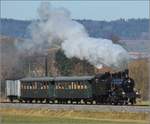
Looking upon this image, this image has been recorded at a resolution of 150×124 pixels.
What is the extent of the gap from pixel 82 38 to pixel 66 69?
5626 centimetres

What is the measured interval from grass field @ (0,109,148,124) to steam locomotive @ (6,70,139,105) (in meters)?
6.50

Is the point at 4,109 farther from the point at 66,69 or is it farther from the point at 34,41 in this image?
the point at 66,69

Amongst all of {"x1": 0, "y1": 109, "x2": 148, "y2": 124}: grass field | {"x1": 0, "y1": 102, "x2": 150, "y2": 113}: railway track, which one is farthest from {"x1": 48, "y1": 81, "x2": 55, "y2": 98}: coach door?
{"x1": 0, "y1": 109, "x2": 148, "y2": 124}: grass field

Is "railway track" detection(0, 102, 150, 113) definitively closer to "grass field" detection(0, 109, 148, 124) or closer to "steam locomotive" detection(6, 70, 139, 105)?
"grass field" detection(0, 109, 148, 124)

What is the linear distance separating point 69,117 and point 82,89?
36.1ft

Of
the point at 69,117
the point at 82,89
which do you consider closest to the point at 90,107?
the point at 69,117

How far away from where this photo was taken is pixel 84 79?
213ft

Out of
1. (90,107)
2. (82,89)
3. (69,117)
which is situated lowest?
(69,117)

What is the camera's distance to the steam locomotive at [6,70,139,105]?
202 feet

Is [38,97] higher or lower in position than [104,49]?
lower

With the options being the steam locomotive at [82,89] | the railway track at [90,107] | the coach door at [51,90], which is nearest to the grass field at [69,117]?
the railway track at [90,107]

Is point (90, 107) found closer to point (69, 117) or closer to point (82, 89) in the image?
point (69, 117)

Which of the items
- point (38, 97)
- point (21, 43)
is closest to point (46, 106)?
point (38, 97)

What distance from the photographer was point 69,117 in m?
53.6
